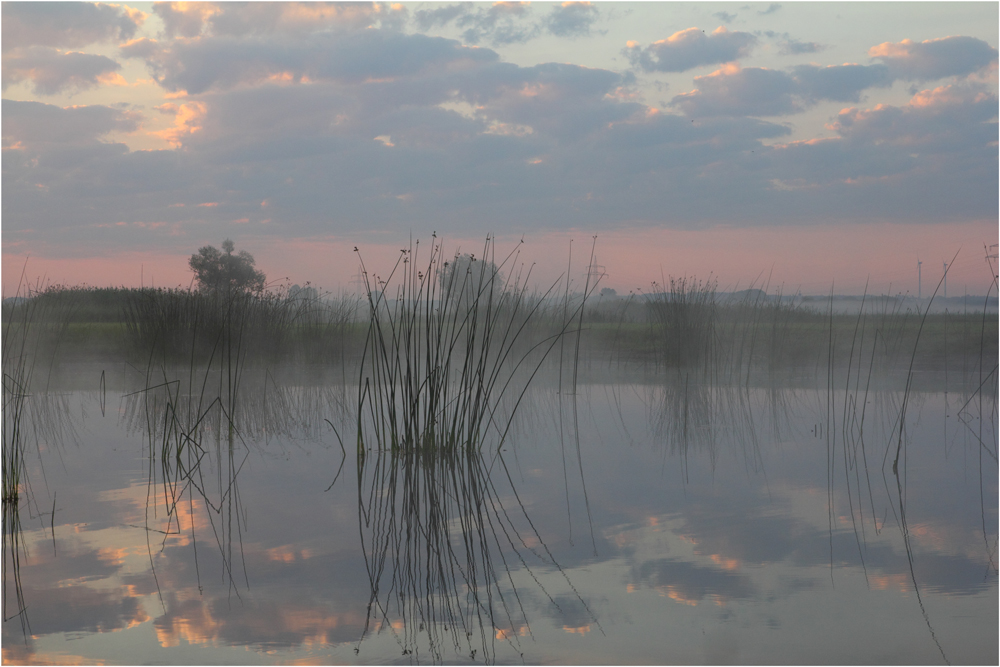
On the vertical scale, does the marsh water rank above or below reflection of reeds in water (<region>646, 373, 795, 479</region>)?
below

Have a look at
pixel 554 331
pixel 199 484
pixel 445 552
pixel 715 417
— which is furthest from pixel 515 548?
pixel 554 331

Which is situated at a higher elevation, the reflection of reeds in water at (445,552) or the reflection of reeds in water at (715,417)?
the reflection of reeds in water at (715,417)

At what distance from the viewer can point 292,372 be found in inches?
279

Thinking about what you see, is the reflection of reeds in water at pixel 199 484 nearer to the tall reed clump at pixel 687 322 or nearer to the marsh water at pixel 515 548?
the marsh water at pixel 515 548

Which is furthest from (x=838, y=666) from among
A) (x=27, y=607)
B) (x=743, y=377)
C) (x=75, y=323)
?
(x=75, y=323)

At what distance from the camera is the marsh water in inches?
61.6

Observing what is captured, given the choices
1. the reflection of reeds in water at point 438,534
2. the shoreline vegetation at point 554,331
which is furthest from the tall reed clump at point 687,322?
the reflection of reeds in water at point 438,534

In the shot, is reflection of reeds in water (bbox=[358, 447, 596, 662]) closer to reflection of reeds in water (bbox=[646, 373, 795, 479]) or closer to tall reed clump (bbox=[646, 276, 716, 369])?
reflection of reeds in water (bbox=[646, 373, 795, 479])

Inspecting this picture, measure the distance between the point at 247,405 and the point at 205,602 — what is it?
338cm

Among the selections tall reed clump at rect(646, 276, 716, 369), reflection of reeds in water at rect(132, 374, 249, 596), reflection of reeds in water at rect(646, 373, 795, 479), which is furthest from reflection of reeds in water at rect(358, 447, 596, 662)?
tall reed clump at rect(646, 276, 716, 369)

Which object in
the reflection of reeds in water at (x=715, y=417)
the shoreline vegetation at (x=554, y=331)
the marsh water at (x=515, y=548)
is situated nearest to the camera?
the marsh water at (x=515, y=548)

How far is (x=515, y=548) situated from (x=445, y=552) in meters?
0.20

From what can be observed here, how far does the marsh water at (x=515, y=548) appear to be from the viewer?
157cm

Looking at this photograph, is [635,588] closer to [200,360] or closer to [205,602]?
[205,602]
